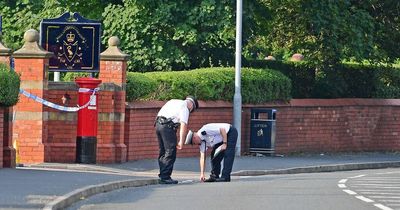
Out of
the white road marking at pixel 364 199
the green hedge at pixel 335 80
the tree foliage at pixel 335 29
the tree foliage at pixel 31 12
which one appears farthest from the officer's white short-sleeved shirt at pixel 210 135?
the green hedge at pixel 335 80

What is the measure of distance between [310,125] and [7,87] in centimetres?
Result: 1498

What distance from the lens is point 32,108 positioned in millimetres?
26078

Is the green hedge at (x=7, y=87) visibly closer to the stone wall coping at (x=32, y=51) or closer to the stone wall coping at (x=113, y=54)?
the stone wall coping at (x=32, y=51)

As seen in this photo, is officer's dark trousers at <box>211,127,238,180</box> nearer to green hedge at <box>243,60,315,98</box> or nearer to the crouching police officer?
the crouching police officer

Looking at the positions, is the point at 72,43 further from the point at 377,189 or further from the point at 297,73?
the point at 297,73

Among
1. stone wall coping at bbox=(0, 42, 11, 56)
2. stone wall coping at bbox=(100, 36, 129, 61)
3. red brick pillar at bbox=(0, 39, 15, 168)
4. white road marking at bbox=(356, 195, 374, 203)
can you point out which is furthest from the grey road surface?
stone wall coping at bbox=(100, 36, 129, 61)

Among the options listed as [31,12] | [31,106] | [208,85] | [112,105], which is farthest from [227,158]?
[31,12]

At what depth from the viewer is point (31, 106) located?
2608 cm

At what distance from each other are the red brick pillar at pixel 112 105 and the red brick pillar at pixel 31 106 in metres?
1.55

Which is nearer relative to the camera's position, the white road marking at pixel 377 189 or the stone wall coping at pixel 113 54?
the white road marking at pixel 377 189

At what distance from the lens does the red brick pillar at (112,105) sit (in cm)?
2723

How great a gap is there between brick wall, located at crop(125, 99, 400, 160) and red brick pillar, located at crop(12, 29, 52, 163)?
9.05 ft

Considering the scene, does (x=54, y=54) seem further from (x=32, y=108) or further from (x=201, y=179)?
(x=201, y=179)

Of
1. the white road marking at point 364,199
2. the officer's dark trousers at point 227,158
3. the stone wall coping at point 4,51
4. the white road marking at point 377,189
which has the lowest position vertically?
the white road marking at point 377,189
